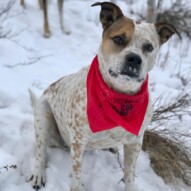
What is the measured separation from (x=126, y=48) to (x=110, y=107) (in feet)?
1.84

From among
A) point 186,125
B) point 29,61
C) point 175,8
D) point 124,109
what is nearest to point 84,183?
point 124,109

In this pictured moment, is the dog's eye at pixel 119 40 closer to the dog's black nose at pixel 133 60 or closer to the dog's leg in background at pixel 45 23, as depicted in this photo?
the dog's black nose at pixel 133 60

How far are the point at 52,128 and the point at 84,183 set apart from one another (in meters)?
0.66

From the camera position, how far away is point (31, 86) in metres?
A: 5.58

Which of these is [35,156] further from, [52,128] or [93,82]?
[93,82]

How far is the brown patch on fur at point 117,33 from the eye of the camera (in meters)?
3.29

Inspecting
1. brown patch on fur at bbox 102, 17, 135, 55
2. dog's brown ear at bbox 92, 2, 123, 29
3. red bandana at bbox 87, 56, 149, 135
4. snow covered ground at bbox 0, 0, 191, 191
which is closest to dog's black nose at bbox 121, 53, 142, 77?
brown patch on fur at bbox 102, 17, 135, 55

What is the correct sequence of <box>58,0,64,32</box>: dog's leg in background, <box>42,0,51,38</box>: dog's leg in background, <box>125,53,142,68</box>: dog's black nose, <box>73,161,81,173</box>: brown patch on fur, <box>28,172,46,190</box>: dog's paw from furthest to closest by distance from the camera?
<box>58,0,64,32</box>: dog's leg in background, <box>42,0,51,38</box>: dog's leg in background, <box>28,172,46,190</box>: dog's paw, <box>73,161,81,173</box>: brown patch on fur, <box>125,53,142,68</box>: dog's black nose

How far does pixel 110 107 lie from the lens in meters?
3.53

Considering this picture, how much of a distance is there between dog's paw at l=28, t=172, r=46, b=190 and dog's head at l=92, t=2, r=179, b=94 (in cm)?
118

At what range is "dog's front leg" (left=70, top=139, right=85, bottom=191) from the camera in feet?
12.1

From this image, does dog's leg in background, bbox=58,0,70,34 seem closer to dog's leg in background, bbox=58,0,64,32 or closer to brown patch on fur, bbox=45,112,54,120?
dog's leg in background, bbox=58,0,64,32

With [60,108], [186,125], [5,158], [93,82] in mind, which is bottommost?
[186,125]

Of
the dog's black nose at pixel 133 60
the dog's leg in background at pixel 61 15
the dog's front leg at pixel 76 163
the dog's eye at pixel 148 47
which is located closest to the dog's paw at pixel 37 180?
the dog's front leg at pixel 76 163
